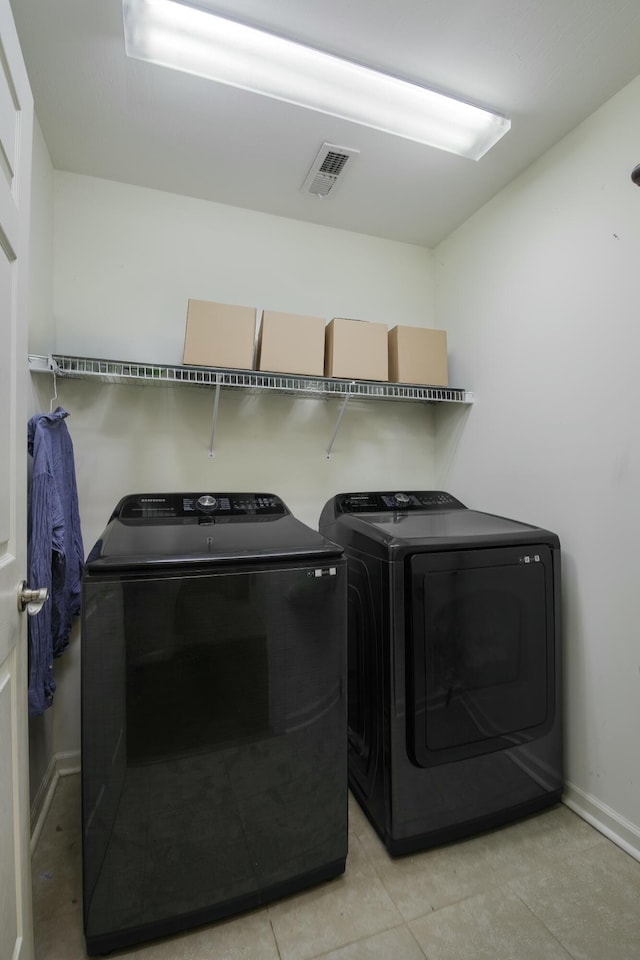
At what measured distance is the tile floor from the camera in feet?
3.81

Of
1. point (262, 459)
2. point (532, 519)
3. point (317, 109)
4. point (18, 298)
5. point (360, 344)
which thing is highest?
point (317, 109)

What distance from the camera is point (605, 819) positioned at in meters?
1.55

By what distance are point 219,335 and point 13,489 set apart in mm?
1079

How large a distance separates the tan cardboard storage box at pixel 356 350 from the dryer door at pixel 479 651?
38.3 inches

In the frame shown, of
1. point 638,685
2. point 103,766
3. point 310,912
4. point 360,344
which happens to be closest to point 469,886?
point 310,912

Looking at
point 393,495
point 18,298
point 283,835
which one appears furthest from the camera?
point 393,495

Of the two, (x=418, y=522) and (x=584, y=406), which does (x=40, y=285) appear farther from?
(x=584, y=406)

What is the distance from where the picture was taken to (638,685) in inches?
57.8

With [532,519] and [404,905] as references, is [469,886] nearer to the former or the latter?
[404,905]

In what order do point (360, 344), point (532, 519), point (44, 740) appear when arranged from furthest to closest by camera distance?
point (360, 344) < point (532, 519) < point (44, 740)

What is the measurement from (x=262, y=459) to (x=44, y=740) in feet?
4.97

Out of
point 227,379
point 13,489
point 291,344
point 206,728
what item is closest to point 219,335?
point 227,379

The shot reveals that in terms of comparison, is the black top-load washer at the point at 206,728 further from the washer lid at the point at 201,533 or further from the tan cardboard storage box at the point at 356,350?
the tan cardboard storage box at the point at 356,350

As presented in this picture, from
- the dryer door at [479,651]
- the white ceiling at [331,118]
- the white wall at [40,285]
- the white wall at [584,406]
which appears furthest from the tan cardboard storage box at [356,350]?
the white wall at [40,285]
